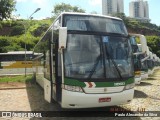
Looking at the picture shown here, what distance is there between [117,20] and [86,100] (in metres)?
3.06

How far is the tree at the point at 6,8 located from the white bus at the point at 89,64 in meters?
16.7

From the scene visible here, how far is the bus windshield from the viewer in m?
7.94

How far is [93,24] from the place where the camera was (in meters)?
8.73

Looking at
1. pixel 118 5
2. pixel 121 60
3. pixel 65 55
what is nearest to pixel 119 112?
pixel 121 60

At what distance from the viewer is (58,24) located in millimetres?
9008

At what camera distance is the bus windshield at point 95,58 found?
7.94 meters

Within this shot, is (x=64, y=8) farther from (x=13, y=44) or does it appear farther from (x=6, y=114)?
(x=6, y=114)

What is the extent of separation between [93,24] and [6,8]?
695 inches

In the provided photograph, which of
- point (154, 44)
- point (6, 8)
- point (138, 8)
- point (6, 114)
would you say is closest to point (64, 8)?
point (154, 44)

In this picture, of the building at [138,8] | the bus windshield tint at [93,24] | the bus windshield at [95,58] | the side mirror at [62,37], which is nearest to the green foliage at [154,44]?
the bus windshield tint at [93,24]

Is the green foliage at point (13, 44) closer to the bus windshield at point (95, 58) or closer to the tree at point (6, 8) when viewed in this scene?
the tree at point (6, 8)

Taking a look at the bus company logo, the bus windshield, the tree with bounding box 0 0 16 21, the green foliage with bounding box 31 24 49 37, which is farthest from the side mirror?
the green foliage with bounding box 31 24 49 37

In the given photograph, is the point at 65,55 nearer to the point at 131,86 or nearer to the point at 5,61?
the point at 131,86

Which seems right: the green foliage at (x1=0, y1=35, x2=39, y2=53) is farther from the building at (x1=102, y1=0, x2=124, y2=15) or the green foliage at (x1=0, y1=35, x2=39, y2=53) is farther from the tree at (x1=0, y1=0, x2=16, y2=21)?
the building at (x1=102, y1=0, x2=124, y2=15)
